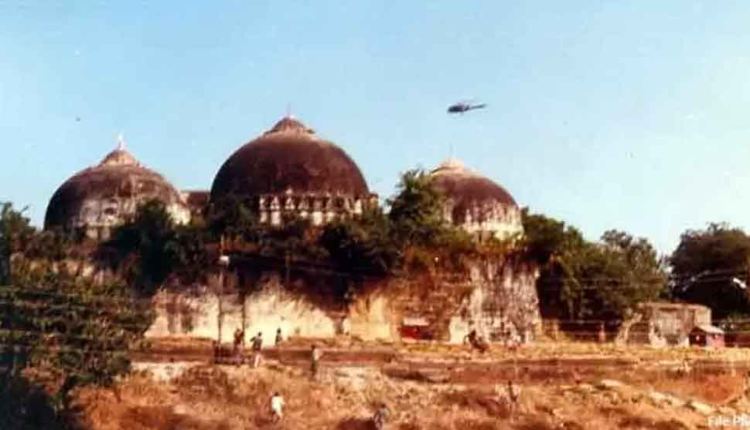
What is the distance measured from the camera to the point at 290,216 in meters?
31.5

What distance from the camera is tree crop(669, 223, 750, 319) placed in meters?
42.7

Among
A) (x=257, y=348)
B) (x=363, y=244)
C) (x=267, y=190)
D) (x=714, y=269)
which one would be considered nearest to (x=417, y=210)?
(x=363, y=244)

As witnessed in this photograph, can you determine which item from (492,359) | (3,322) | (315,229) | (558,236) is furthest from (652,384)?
(3,322)

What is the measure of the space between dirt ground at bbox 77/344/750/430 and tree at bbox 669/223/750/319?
1390 centimetres

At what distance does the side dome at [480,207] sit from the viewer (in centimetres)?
3547

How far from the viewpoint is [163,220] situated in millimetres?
30438

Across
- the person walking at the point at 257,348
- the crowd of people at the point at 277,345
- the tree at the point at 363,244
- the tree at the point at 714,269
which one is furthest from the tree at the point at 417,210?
the tree at the point at 714,269

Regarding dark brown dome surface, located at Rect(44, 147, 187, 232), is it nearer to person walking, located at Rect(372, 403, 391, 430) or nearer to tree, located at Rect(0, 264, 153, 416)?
tree, located at Rect(0, 264, 153, 416)

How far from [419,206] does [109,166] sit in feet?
29.2

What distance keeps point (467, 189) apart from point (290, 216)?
268 inches

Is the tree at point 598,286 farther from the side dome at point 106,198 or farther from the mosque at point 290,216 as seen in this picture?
the side dome at point 106,198

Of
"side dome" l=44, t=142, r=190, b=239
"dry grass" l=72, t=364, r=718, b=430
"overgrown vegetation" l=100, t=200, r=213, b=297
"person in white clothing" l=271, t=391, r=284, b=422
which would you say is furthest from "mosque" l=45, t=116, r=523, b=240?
"person in white clothing" l=271, t=391, r=284, b=422

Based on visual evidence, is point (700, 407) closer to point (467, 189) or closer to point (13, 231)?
point (467, 189)

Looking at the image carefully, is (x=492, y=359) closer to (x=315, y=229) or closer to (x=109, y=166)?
(x=315, y=229)
